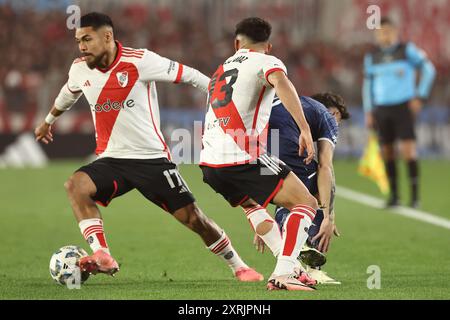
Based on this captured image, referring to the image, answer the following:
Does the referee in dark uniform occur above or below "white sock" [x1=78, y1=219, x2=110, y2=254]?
above

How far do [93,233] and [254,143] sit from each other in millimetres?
1339

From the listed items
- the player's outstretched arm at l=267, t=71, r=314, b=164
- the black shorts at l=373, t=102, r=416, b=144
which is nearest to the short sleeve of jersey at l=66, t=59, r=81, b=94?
the player's outstretched arm at l=267, t=71, r=314, b=164

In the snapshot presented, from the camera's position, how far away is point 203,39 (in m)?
24.1

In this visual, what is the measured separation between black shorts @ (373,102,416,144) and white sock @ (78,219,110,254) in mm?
7401

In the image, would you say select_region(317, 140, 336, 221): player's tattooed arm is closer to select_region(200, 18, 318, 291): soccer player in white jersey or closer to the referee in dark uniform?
select_region(200, 18, 318, 291): soccer player in white jersey

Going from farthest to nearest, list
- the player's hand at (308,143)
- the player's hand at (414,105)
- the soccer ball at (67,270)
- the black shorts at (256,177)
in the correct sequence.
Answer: the player's hand at (414,105)
the soccer ball at (67,270)
the black shorts at (256,177)
the player's hand at (308,143)

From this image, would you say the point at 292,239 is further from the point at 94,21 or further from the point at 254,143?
the point at 94,21

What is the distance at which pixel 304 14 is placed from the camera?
25172 mm

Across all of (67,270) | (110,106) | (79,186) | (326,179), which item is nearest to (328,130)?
(326,179)

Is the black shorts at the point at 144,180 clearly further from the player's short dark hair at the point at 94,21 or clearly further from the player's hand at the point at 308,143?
the player's hand at the point at 308,143

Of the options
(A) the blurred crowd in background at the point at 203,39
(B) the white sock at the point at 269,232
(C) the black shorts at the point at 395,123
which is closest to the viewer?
(B) the white sock at the point at 269,232

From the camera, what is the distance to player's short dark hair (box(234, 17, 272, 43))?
7250mm

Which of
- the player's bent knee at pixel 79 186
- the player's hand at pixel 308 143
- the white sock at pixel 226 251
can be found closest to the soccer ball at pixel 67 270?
the player's bent knee at pixel 79 186

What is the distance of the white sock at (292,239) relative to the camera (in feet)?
22.6
